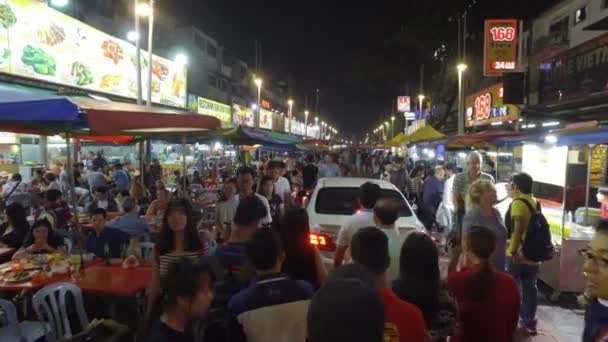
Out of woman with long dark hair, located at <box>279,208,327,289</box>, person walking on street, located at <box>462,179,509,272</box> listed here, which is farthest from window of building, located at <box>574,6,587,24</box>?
woman with long dark hair, located at <box>279,208,327,289</box>

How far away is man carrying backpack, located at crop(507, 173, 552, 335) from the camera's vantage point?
5.23 m

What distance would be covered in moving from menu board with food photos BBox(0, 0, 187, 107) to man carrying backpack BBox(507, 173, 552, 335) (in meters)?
11.4

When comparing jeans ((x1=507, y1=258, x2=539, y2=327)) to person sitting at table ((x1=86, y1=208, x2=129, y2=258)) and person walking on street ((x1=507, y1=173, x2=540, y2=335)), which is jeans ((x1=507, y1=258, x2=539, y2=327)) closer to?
person walking on street ((x1=507, y1=173, x2=540, y2=335))

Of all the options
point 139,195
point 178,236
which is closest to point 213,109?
point 139,195

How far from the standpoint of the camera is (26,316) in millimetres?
5273

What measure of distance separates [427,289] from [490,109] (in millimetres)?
23027

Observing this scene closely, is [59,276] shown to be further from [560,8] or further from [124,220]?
[560,8]

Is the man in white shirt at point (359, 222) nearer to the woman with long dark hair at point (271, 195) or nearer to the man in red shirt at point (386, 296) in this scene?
the man in red shirt at point (386, 296)

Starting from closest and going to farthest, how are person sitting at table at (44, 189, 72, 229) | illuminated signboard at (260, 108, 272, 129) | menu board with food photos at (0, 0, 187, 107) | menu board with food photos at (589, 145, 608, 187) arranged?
1. person sitting at table at (44, 189, 72, 229)
2. menu board with food photos at (589, 145, 608, 187)
3. menu board with food photos at (0, 0, 187, 107)
4. illuminated signboard at (260, 108, 272, 129)

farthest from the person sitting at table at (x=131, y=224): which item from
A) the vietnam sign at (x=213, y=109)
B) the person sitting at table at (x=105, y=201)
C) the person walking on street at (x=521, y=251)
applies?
the vietnam sign at (x=213, y=109)

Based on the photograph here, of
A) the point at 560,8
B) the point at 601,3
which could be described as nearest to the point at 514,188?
the point at 601,3

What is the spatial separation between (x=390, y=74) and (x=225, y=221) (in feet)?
115

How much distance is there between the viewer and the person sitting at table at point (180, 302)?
7.64 ft

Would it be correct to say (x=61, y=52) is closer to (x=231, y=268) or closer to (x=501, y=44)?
(x=231, y=268)
